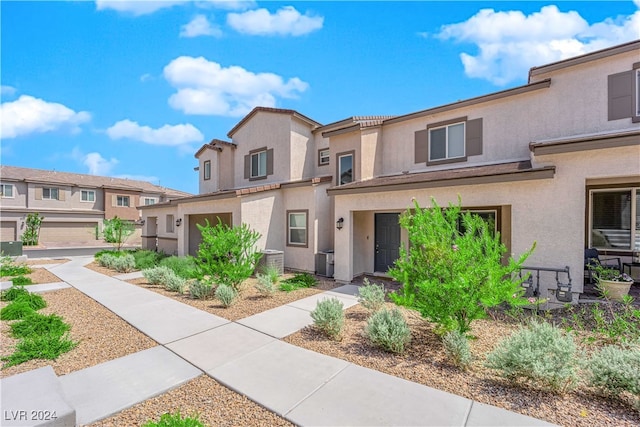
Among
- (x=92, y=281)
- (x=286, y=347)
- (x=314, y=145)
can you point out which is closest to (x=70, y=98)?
(x=92, y=281)

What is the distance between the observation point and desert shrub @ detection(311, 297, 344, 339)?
5602mm

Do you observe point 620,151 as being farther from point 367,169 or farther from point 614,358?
point 367,169

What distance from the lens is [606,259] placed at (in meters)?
9.62

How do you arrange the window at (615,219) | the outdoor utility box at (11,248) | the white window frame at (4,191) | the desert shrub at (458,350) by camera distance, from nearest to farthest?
the desert shrub at (458,350) < the window at (615,219) < the outdoor utility box at (11,248) < the white window frame at (4,191)

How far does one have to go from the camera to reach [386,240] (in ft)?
39.3

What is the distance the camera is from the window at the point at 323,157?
15117 mm

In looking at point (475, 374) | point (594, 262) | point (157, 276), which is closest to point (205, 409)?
point (475, 374)

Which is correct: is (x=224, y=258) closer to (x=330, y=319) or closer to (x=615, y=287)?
(x=330, y=319)

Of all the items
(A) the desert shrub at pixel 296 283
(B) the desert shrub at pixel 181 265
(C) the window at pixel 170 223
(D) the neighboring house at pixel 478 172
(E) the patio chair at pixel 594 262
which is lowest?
(A) the desert shrub at pixel 296 283

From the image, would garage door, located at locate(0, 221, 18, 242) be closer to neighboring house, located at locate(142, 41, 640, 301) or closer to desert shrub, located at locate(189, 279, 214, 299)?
neighboring house, located at locate(142, 41, 640, 301)

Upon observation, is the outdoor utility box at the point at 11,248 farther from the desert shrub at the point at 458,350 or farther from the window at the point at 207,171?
the desert shrub at the point at 458,350

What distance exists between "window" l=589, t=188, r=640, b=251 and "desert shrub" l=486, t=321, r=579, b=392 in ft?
29.0

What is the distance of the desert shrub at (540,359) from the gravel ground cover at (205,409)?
3075mm

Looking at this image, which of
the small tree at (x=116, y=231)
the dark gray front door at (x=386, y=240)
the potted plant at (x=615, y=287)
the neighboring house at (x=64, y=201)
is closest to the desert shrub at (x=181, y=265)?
the dark gray front door at (x=386, y=240)
